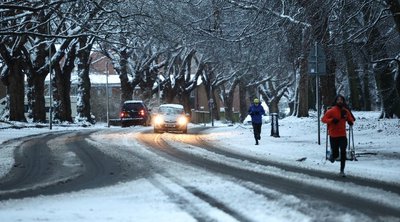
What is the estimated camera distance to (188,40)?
39.8 metres

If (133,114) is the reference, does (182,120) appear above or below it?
below

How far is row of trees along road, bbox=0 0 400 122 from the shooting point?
20834 millimetres

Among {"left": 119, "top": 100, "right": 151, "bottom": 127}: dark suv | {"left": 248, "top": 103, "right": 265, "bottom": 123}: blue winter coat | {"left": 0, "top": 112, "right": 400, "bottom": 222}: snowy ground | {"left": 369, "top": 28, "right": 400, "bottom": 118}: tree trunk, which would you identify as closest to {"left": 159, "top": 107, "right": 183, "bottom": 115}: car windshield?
{"left": 119, "top": 100, "right": 151, "bottom": 127}: dark suv

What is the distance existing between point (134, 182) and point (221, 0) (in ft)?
43.9

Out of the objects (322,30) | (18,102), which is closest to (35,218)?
(322,30)

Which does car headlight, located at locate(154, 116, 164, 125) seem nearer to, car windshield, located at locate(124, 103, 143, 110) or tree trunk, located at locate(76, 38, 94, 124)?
car windshield, located at locate(124, 103, 143, 110)

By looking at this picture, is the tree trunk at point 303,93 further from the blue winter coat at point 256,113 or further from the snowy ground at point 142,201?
the snowy ground at point 142,201

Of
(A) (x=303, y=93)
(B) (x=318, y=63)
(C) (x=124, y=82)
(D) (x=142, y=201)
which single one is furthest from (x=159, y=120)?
(D) (x=142, y=201)

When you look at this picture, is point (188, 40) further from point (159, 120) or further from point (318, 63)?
point (318, 63)

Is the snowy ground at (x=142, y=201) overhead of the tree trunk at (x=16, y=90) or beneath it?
beneath

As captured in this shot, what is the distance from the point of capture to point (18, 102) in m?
36.3

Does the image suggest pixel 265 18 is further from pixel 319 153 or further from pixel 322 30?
pixel 319 153

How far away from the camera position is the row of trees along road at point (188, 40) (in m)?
20.8

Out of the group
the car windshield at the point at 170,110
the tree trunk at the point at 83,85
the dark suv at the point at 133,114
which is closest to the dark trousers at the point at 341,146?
the car windshield at the point at 170,110
